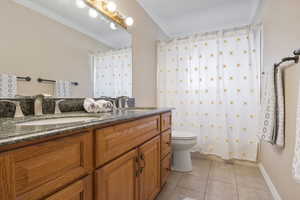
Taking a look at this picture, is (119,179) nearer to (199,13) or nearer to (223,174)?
(223,174)

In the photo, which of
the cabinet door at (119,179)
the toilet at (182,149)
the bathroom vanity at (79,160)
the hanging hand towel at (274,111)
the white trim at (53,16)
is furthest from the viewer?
the toilet at (182,149)

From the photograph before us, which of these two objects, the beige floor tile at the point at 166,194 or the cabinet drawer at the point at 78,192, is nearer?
the cabinet drawer at the point at 78,192

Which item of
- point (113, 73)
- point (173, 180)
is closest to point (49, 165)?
point (113, 73)

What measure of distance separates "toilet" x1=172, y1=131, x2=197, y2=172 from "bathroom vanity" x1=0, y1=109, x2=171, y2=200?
81 cm

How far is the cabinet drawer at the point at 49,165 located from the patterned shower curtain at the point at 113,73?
3.06ft

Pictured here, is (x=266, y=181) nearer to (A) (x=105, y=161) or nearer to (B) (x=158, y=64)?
(A) (x=105, y=161)

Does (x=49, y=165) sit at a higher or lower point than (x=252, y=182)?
higher

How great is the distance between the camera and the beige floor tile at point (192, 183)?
1641 millimetres

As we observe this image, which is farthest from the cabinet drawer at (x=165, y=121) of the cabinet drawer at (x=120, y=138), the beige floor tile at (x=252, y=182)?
the beige floor tile at (x=252, y=182)

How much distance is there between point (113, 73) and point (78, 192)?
130cm

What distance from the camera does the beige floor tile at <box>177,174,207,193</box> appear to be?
5.39ft

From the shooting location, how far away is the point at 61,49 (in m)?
A: 1.17

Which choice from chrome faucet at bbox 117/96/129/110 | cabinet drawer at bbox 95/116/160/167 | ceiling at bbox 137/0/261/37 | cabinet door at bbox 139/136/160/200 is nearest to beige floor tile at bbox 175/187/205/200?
cabinet door at bbox 139/136/160/200

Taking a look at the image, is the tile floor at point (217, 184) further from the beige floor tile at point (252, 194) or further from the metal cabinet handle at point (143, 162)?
the metal cabinet handle at point (143, 162)
